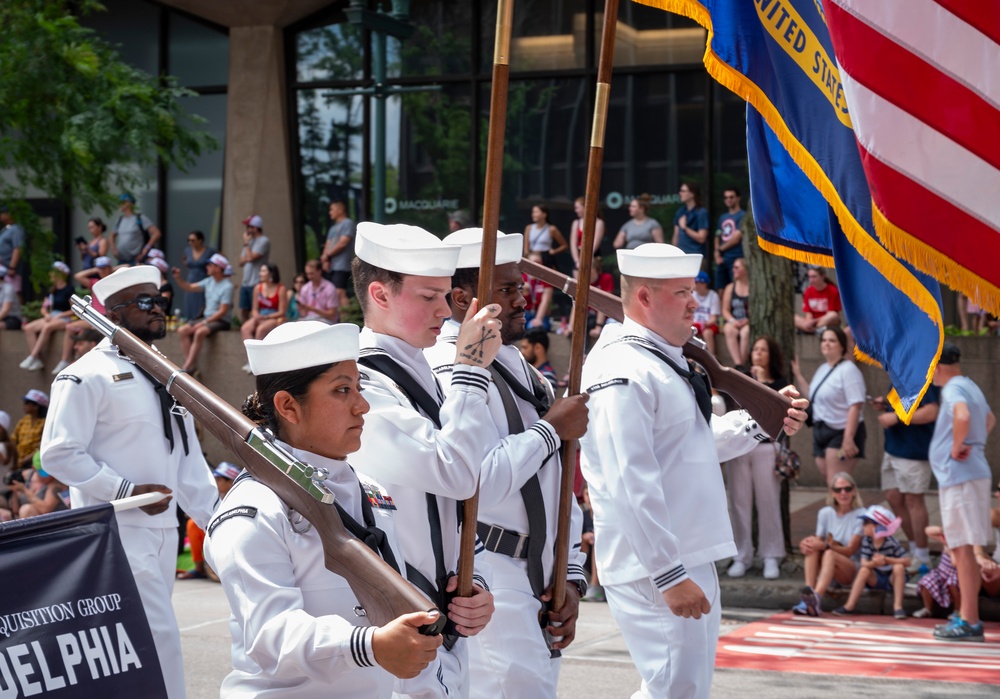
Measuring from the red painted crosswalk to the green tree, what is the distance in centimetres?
1007

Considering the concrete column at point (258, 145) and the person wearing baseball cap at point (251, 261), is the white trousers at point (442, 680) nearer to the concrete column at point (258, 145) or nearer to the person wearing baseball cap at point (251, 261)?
the person wearing baseball cap at point (251, 261)

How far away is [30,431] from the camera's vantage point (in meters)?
15.9

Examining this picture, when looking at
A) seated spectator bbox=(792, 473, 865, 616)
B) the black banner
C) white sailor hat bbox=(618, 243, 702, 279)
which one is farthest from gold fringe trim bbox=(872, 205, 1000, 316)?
seated spectator bbox=(792, 473, 865, 616)

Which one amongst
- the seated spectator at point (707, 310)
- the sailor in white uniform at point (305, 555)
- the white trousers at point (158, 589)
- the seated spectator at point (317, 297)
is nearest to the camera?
the sailor in white uniform at point (305, 555)

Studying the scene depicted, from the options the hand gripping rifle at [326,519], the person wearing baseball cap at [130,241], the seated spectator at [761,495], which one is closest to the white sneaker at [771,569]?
the seated spectator at [761,495]

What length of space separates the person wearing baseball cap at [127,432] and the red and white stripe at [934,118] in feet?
11.5

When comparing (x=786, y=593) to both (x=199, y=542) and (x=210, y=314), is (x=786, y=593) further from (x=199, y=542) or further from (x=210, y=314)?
(x=210, y=314)

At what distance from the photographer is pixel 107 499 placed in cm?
652

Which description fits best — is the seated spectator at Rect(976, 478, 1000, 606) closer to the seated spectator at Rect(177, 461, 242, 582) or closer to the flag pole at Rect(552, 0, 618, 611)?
the flag pole at Rect(552, 0, 618, 611)

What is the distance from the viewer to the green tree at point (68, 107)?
15992 millimetres

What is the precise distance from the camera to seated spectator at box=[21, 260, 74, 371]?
1875 cm

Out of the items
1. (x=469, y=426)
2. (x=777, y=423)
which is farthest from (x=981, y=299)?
(x=469, y=426)

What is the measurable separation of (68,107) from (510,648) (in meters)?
13.7

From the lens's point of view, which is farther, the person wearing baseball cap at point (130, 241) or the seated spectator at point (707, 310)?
the person wearing baseball cap at point (130, 241)
